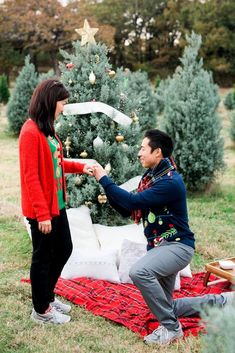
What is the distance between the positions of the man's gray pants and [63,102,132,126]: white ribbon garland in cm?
207

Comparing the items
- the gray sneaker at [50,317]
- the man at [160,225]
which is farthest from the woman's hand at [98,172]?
the gray sneaker at [50,317]

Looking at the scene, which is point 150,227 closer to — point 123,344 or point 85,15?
point 123,344

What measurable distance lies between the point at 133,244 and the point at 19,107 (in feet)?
36.9

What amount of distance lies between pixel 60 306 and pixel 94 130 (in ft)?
6.78

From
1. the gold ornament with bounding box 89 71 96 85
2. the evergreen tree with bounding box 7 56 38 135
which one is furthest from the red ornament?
the evergreen tree with bounding box 7 56 38 135

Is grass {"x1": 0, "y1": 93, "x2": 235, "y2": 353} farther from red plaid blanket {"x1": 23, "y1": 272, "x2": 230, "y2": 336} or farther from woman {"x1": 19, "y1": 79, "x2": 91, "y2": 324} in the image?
woman {"x1": 19, "y1": 79, "x2": 91, "y2": 324}

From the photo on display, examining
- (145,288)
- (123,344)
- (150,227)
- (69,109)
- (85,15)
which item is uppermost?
(85,15)

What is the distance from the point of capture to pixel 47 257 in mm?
3820

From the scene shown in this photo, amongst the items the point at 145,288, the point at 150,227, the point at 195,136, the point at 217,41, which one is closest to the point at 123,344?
the point at 145,288

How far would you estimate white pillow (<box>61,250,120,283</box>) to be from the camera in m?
4.80

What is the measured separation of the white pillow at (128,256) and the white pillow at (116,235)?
38 cm

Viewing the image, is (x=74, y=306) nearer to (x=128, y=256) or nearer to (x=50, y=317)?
(x=50, y=317)

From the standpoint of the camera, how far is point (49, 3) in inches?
1256

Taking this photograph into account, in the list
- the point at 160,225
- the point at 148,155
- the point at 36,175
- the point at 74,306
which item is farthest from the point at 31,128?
the point at 74,306
